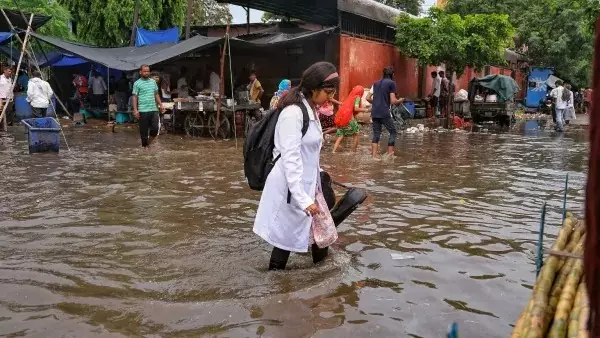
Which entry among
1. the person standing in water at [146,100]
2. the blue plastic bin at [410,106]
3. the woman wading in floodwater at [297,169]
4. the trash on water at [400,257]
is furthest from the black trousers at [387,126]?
the blue plastic bin at [410,106]

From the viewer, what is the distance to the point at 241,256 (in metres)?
5.03

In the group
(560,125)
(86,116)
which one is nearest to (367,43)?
(560,125)

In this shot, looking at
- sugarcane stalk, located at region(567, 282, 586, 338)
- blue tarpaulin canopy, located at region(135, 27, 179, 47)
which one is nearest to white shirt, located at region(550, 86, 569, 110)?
blue tarpaulin canopy, located at region(135, 27, 179, 47)

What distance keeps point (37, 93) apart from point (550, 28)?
25347 millimetres

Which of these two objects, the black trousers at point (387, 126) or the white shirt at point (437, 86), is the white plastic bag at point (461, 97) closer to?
the white shirt at point (437, 86)

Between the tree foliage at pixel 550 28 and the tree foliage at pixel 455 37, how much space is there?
9801 millimetres

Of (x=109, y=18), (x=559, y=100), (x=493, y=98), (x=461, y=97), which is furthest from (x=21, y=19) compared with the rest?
(x=559, y=100)

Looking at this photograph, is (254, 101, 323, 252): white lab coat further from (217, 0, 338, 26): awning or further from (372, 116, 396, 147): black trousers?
(217, 0, 338, 26): awning

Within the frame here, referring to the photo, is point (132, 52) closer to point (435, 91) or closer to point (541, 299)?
point (435, 91)

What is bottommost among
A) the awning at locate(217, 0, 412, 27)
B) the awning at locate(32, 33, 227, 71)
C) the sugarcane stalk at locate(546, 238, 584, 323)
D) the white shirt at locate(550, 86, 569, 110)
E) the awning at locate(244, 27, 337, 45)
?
the sugarcane stalk at locate(546, 238, 584, 323)

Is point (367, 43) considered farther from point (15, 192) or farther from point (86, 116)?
point (15, 192)

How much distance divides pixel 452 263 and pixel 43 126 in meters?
9.29

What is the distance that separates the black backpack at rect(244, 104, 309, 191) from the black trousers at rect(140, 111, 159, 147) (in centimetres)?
778

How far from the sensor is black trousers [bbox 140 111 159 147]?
38.3 ft
